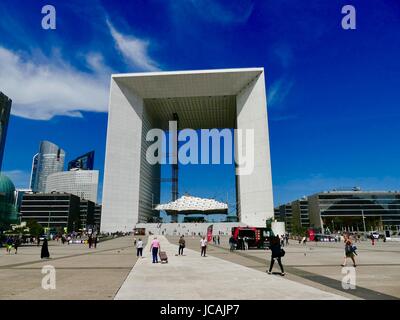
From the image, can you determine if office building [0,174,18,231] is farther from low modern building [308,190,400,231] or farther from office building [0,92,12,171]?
low modern building [308,190,400,231]

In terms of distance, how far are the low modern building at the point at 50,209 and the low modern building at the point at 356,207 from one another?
118195 millimetres

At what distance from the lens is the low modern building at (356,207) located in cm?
14900

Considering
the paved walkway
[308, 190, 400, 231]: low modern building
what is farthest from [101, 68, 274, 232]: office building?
the paved walkway

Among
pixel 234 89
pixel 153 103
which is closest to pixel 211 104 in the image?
pixel 234 89

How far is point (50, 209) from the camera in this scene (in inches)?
6068

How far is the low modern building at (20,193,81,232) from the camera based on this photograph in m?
153

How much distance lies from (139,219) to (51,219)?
2785 inches

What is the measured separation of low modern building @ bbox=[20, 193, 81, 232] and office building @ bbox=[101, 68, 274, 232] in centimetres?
5866

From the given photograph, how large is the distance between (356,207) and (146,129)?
10308cm

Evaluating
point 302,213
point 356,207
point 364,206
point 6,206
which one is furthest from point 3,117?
point 364,206
